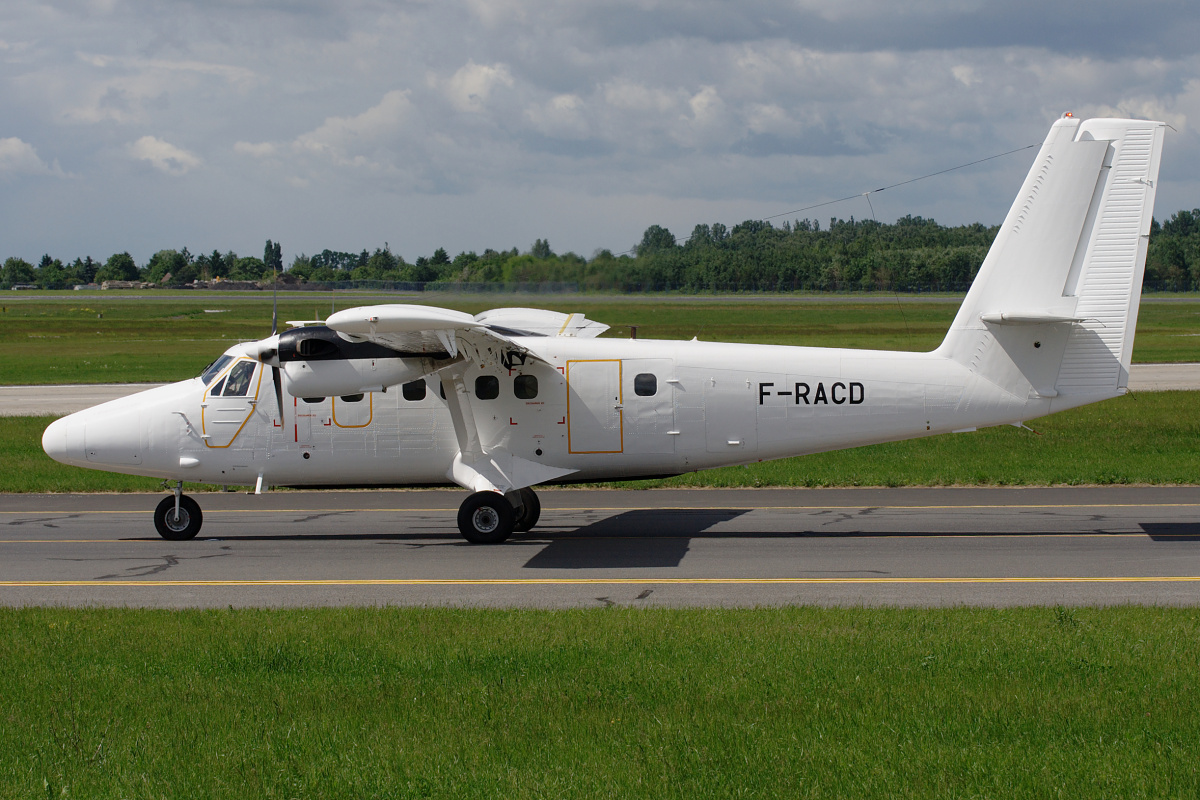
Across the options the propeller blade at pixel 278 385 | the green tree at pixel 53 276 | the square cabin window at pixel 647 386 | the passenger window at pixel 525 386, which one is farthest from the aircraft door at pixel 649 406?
the green tree at pixel 53 276

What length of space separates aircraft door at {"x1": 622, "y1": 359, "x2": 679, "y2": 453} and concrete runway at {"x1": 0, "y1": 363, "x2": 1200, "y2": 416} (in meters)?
24.1

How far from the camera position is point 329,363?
14.5 m

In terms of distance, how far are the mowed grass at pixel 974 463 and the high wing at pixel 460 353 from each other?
21.0 ft

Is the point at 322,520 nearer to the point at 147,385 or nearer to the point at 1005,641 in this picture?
the point at 1005,641

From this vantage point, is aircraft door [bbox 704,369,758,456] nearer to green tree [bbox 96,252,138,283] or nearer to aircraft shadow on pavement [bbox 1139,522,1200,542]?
aircraft shadow on pavement [bbox 1139,522,1200,542]

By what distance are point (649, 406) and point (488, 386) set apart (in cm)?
238

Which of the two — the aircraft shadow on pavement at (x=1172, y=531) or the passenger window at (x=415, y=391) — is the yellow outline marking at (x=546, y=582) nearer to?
the aircraft shadow on pavement at (x=1172, y=531)

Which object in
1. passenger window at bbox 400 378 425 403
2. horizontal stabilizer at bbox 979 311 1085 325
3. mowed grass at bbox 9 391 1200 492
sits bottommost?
mowed grass at bbox 9 391 1200 492

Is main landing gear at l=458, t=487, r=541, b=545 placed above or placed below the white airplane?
below

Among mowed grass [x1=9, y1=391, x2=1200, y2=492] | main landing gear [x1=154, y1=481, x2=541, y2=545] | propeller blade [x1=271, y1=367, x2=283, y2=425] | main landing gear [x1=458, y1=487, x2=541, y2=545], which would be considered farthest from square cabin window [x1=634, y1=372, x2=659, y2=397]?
mowed grass [x1=9, y1=391, x2=1200, y2=492]

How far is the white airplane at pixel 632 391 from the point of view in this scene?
14.7 meters

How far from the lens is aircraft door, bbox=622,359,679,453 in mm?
15625

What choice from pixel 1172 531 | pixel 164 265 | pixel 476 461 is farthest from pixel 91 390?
pixel 164 265

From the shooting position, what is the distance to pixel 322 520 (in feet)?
59.8
